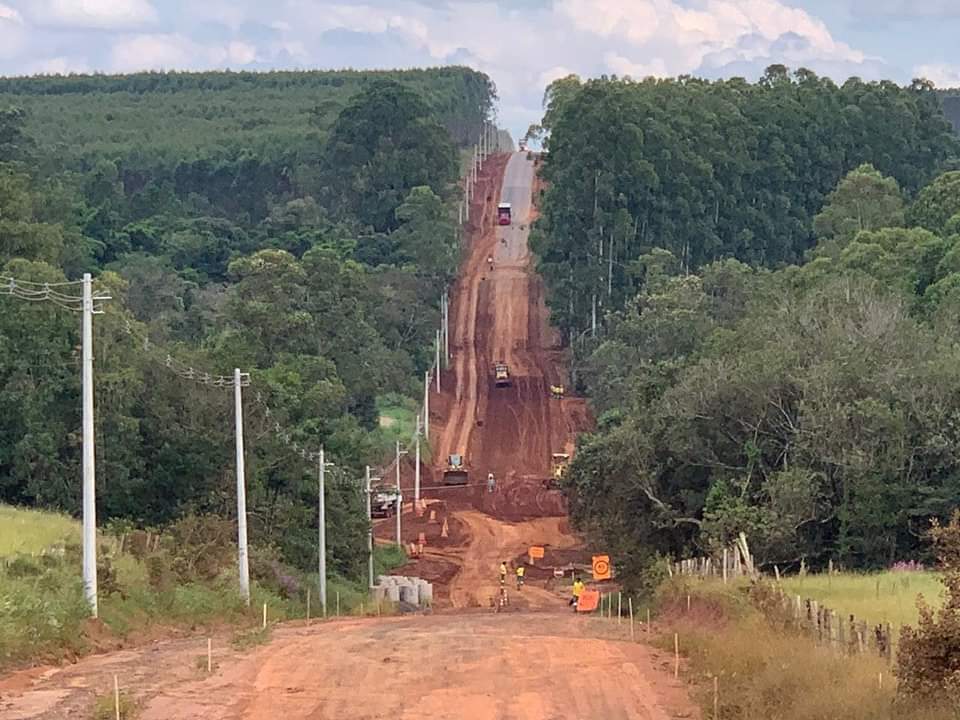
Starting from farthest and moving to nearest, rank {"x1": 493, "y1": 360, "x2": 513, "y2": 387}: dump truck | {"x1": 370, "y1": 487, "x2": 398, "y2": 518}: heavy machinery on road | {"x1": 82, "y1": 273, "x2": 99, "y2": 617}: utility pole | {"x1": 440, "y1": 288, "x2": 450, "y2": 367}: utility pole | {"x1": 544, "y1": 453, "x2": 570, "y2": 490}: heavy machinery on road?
{"x1": 440, "y1": 288, "x2": 450, "y2": 367}: utility pole, {"x1": 493, "y1": 360, "x2": 513, "y2": 387}: dump truck, {"x1": 544, "y1": 453, "x2": 570, "y2": 490}: heavy machinery on road, {"x1": 370, "y1": 487, "x2": 398, "y2": 518}: heavy machinery on road, {"x1": 82, "y1": 273, "x2": 99, "y2": 617}: utility pole

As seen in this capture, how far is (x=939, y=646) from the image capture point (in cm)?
1443

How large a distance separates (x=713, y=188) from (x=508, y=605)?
54.9 meters

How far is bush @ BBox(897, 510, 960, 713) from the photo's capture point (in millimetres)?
14242

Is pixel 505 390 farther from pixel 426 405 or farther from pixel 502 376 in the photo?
pixel 426 405

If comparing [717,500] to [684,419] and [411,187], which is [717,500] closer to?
[684,419]

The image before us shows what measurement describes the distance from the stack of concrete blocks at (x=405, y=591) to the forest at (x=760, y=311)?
650cm

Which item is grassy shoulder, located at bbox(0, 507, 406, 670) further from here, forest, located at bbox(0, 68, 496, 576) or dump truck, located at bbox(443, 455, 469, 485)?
dump truck, located at bbox(443, 455, 469, 485)

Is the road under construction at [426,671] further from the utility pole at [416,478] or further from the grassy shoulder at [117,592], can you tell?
the utility pole at [416,478]

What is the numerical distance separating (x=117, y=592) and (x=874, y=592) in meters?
14.2

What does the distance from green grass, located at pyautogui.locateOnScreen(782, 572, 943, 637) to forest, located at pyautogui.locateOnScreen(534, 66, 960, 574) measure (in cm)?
436

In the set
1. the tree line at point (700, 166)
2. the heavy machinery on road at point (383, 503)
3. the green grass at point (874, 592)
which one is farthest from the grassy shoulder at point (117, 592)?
the tree line at point (700, 166)

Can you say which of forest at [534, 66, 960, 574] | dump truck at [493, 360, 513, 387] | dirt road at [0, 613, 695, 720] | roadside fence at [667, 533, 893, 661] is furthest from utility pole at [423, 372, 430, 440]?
dirt road at [0, 613, 695, 720]

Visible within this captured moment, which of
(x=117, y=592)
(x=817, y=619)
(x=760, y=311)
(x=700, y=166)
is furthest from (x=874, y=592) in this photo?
(x=700, y=166)

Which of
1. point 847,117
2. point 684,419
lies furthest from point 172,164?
point 684,419
